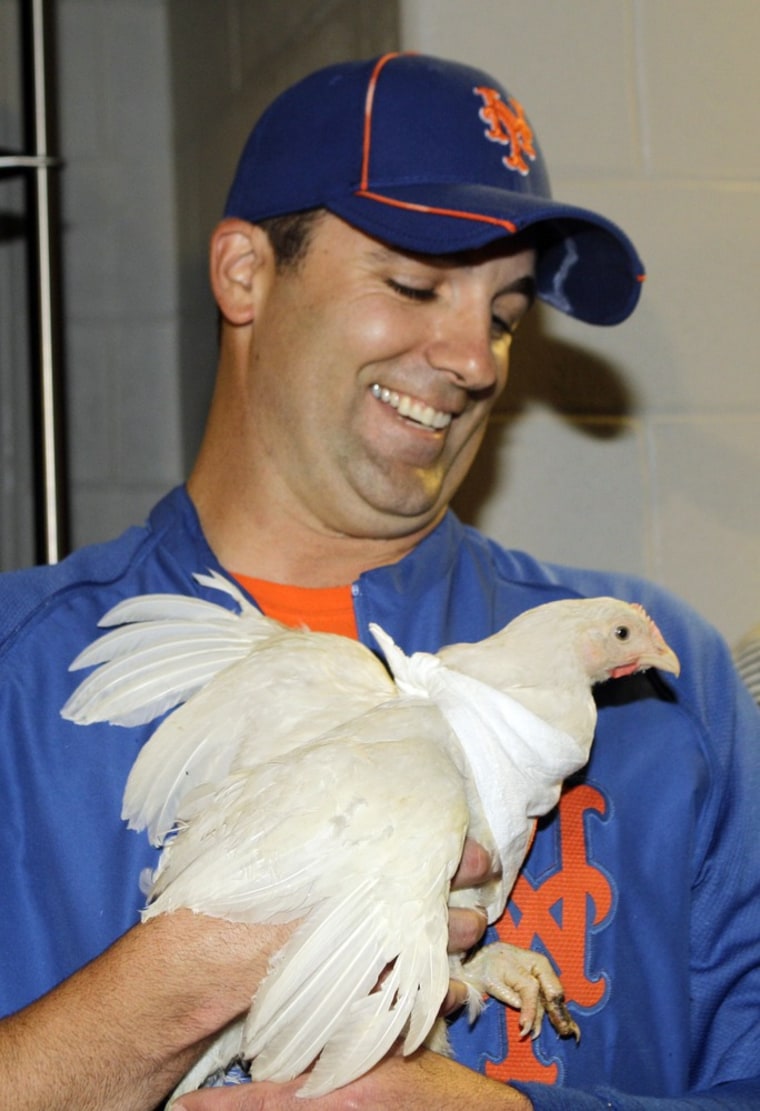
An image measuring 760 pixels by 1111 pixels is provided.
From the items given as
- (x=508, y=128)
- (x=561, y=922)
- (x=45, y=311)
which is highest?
(x=508, y=128)

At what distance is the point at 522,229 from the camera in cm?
127

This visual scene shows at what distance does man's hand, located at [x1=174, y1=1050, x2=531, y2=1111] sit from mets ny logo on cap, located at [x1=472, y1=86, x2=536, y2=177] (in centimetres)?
81

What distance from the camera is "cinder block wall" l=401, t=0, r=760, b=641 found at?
1.75 meters

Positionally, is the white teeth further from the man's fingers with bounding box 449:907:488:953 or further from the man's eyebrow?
the man's fingers with bounding box 449:907:488:953

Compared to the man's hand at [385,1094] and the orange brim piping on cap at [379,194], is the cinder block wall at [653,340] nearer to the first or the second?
the orange brim piping on cap at [379,194]

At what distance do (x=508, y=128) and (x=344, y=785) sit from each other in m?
0.72

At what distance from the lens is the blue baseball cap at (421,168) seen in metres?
1.23

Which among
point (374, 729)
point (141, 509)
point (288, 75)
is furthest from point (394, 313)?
point (141, 509)

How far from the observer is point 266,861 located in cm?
87

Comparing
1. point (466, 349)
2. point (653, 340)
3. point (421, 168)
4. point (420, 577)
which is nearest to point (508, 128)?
point (421, 168)

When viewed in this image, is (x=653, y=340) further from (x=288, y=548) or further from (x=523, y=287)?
(x=288, y=548)

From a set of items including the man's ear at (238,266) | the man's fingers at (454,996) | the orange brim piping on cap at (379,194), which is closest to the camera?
the man's fingers at (454,996)

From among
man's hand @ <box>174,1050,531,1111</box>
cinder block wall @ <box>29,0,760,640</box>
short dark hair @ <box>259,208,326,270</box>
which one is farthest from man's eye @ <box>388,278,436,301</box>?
man's hand @ <box>174,1050,531,1111</box>

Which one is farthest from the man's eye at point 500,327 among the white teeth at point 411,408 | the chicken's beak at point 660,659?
the chicken's beak at point 660,659
